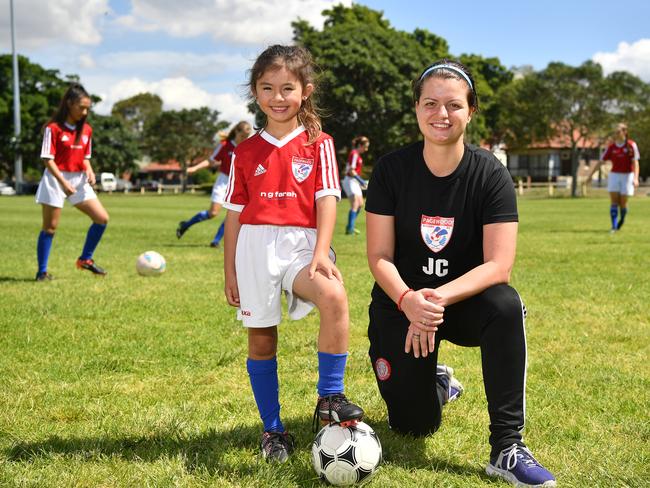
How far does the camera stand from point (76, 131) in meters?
8.55

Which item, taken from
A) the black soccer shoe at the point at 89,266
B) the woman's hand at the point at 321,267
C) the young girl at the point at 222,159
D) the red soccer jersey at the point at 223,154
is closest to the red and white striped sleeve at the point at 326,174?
Result: the woman's hand at the point at 321,267

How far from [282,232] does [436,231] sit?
0.73 metres

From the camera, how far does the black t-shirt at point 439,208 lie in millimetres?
3391

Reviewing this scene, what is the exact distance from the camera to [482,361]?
10.4 feet

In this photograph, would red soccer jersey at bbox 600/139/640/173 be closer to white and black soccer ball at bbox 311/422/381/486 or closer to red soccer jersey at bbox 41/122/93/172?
red soccer jersey at bbox 41/122/93/172

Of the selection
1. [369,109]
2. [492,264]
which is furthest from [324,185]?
[369,109]

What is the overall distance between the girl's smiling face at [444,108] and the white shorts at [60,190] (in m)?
6.13

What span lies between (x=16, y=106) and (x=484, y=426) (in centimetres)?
5992

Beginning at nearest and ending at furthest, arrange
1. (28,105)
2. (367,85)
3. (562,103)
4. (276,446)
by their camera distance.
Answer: (276,446) → (367,85) → (562,103) → (28,105)

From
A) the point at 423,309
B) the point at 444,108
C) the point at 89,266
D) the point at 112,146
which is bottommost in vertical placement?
the point at 89,266

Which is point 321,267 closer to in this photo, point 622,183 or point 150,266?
point 150,266

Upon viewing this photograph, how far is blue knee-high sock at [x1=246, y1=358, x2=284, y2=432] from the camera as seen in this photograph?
3.42m

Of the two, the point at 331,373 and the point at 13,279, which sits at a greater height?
the point at 331,373

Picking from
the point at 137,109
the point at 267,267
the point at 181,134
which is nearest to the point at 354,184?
the point at 267,267
